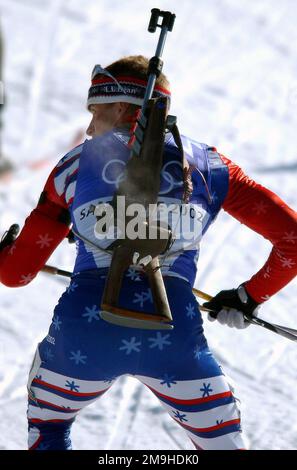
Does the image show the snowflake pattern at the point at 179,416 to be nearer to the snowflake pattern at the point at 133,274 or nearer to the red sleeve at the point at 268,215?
the snowflake pattern at the point at 133,274

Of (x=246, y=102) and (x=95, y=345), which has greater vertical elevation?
(x=246, y=102)

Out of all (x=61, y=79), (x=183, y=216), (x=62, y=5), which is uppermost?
(x=62, y=5)

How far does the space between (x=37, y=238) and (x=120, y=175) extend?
51 centimetres

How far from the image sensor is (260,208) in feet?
10.4

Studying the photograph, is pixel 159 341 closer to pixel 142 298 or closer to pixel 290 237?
pixel 142 298

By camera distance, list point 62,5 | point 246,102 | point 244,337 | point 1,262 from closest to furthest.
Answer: point 1,262 → point 244,337 → point 246,102 → point 62,5

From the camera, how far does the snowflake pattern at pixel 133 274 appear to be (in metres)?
3.01

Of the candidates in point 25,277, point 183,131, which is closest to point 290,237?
point 25,277

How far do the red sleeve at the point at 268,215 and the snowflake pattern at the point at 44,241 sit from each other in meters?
0.69

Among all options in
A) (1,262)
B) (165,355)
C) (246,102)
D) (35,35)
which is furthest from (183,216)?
(35,35)

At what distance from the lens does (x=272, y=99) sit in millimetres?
10344

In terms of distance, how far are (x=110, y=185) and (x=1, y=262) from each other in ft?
2.23

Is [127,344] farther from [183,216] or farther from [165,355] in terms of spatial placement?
[183,216]

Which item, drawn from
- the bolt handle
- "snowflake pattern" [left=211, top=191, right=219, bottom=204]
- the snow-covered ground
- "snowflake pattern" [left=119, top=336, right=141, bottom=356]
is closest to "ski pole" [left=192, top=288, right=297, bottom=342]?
"snowflake pattern" [left=211, top=191, right=219, bottom=204]
